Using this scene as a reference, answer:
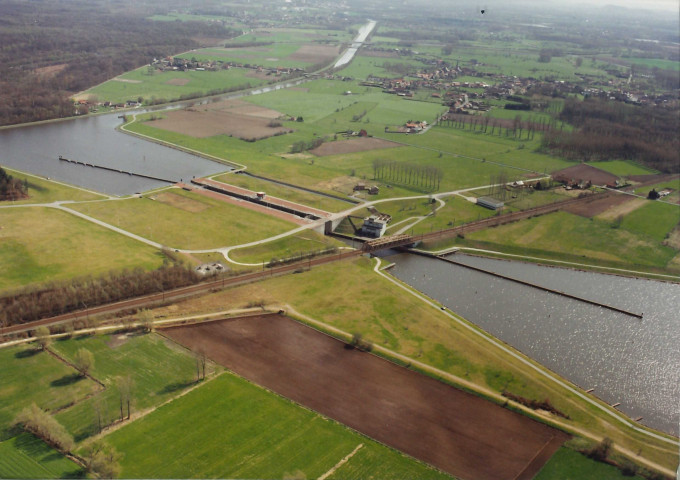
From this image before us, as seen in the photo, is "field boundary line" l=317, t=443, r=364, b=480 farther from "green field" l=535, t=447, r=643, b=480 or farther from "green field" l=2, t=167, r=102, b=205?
"green field" l=2, t=167, r=102, b=205

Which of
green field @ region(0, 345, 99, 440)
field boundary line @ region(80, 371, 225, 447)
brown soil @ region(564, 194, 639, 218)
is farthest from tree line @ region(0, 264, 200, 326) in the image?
brown soil @ region(564, 194, 639, 218)

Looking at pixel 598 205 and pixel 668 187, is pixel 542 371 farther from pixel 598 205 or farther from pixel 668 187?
pixel 668 187

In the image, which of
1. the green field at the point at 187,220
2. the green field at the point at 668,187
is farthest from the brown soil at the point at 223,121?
the green field at the point at 668,187

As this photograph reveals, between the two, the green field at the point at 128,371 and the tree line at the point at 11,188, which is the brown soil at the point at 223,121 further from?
the green field at the point at 128,371

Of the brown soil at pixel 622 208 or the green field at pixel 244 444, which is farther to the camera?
the brown soil at pixel 622 208

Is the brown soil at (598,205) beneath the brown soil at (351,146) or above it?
beneath
